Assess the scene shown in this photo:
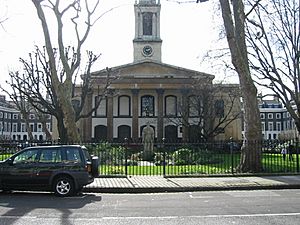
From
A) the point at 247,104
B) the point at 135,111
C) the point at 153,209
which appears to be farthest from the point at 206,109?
the point at 153,209

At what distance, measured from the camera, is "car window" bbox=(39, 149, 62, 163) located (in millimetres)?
13594

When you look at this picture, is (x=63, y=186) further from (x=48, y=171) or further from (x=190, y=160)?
(x=190, y=160)

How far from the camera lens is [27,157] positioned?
1367 centimetres

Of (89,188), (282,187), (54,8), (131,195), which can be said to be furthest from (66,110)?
(282,187)

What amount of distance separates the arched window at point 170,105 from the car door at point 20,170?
161 ft

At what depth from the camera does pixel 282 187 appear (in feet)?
50.7

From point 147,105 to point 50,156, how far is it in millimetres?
50059

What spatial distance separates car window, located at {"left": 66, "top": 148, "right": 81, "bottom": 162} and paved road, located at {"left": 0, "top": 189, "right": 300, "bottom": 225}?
128cm

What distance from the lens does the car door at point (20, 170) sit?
13.4m

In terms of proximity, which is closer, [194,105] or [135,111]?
[194,105]

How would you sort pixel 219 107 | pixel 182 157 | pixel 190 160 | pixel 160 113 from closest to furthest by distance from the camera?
1. pixel 190 160
2. pixel 182 157
3. pixel 219 107
4. pixel 160 113

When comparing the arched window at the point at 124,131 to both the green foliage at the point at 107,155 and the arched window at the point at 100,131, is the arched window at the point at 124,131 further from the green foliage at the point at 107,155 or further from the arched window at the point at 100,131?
the green foliage at the point at 107,155

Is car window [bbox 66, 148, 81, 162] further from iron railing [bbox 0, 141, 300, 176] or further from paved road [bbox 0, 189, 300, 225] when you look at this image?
iron railing [bbox 0, 141, 300, 176]

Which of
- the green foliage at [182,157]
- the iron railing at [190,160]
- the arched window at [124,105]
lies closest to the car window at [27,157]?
the iron railing at [190,160]
